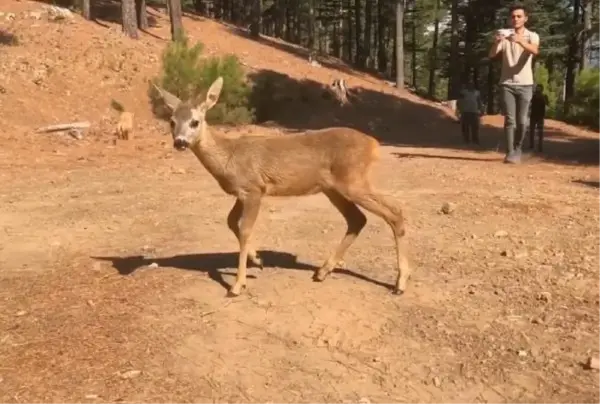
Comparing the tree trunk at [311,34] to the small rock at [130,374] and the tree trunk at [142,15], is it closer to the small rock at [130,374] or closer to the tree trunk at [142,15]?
the tree trunk at [142,15]

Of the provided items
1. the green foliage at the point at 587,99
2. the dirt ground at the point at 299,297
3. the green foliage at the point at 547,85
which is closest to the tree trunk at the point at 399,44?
the green foliage at the point at 547,85

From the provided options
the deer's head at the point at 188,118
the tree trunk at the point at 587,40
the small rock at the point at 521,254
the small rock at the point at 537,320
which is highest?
the tree trunk at the point at 587,40

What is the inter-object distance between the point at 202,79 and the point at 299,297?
582 inches

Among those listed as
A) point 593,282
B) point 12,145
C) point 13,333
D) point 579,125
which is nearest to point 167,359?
point 13,333

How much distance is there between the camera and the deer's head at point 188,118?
5.80 meters

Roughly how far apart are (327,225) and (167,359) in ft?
11.4

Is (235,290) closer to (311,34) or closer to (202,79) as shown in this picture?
(202,79)

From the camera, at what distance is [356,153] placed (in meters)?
5.93

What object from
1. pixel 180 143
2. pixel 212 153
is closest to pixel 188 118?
pixel 180 143

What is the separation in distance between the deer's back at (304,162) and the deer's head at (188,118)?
0.37 meters

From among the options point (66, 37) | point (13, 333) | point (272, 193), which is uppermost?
point (66, 37)

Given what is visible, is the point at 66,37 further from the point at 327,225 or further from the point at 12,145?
the point at 327,225

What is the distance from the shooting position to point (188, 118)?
5.87 m

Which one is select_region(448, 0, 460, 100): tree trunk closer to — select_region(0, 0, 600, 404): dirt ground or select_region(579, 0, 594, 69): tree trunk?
select_region(579, 0, 594, 69): tree trunk
